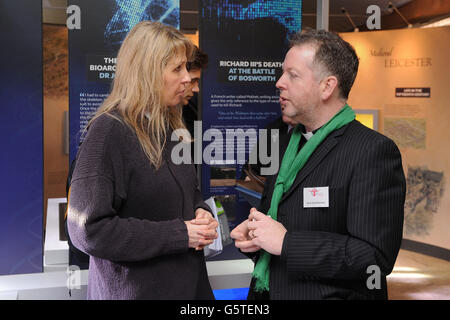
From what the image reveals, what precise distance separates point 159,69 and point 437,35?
5655 mm

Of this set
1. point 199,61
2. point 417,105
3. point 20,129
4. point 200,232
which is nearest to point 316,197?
point 200,232

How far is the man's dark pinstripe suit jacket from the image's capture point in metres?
1.57

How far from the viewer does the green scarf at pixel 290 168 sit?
5.76 ft

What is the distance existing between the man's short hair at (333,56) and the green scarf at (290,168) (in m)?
0.12

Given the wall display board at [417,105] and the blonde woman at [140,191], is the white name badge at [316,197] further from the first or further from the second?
the wall display board at [417,105]

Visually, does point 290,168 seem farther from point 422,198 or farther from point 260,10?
point 422,198

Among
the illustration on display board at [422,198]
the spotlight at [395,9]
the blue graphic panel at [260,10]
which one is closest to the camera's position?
the blue graphic panel at [260,10]

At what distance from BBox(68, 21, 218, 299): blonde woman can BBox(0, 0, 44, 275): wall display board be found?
5.40ft

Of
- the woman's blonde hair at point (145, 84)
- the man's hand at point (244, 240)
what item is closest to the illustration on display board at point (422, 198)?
the man's hand at point (244, 240)

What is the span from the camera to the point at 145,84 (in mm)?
1762

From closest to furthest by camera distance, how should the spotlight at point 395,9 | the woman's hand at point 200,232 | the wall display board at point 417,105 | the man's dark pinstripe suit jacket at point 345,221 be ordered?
the man's dark pinstripe suit jacket at point 345,221
the woman's hand at point 200,232
the wall display board at point 417,105
the spotlight at point 395,9

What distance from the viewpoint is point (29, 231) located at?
335cm
